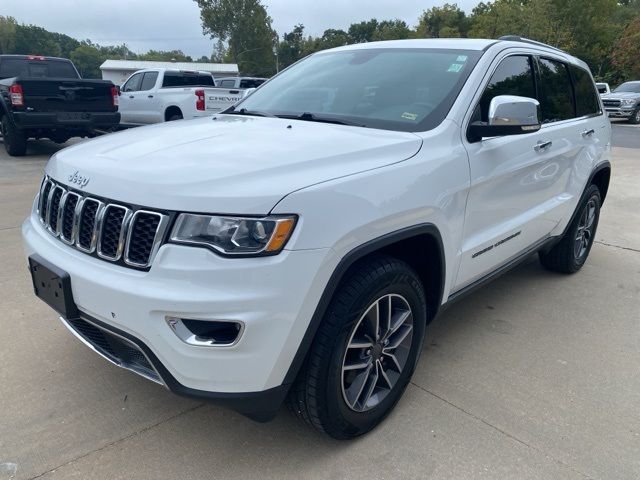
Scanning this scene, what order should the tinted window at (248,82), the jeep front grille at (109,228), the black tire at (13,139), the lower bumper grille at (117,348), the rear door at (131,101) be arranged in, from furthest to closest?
the tinted window at (248,82) → the rear door at (131,101) → the black tire at (13,139) → the lower bumper grille at (117,348) → the jeep front grille at (109,228)

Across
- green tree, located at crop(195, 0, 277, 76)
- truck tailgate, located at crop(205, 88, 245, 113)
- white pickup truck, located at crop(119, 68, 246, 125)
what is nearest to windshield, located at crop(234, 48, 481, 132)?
truck tailgate, located at crop(205, 88, 245, 113)


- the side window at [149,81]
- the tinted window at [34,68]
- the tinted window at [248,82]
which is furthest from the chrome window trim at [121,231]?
the tinted window at [248,82]

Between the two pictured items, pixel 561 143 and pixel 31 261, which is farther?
pixel 561 143

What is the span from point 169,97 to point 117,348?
37.9ft

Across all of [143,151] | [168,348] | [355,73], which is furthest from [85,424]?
[355,73]

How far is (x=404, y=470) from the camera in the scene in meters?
2.28

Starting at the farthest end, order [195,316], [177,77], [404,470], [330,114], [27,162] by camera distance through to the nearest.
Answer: [177,77]
[27,162]
[330,114]
[404,470]
[195,316]

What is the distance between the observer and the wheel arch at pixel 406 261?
2.02m

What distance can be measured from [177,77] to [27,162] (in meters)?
4.84

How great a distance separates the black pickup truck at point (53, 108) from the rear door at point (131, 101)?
9.21 ft

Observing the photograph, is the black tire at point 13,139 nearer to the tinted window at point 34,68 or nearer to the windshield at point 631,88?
the tinted window at point 34,68

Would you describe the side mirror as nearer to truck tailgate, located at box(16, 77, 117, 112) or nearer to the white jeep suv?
the white jeep suv

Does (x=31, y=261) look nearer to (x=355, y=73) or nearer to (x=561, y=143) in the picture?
(x=355, y=73)

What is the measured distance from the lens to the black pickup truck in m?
9.51
